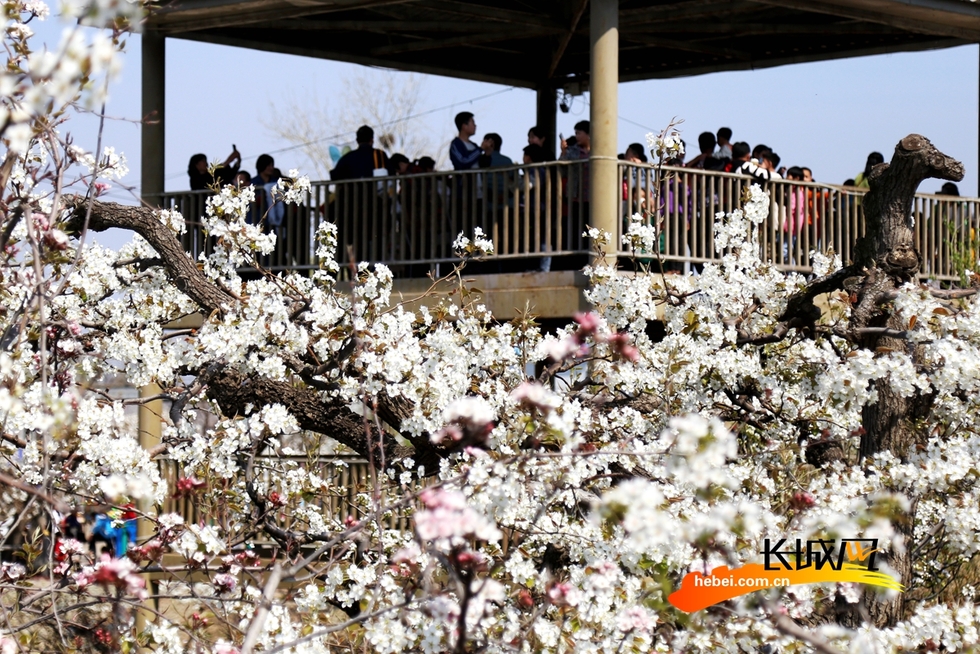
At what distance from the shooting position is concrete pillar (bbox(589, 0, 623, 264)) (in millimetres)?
10906

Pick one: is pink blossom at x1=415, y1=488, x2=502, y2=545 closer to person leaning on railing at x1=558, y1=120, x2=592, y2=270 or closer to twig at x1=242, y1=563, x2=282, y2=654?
twig at x1=242, y1=563, x2=282, y2=654

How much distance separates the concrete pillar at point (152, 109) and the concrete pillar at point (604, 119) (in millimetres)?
5114

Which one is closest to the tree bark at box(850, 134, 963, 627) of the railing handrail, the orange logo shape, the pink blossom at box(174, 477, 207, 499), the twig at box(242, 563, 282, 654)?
the orange logo shape

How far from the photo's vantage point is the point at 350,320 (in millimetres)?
5965

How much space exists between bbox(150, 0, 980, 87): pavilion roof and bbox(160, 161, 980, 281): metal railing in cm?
175

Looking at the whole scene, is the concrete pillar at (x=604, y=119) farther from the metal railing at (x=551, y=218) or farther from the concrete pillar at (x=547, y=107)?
the concrete pillar at (x=547, y=107)

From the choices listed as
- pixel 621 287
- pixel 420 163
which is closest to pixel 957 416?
pixel 621 287

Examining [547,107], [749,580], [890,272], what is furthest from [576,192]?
[749,580]

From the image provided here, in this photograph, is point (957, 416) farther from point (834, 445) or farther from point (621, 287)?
point (621, 287)

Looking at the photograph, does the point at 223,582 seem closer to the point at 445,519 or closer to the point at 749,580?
the point at 749,580

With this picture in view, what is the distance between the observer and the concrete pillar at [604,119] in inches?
429

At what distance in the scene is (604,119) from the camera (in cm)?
1106

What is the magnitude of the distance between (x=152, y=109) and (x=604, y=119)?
214 inches

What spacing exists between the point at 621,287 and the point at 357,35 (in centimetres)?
917
